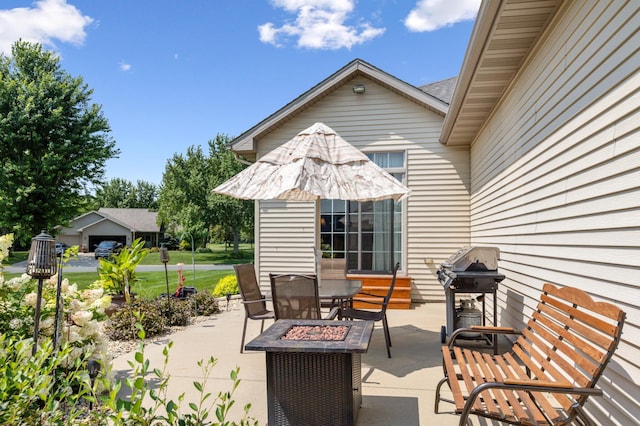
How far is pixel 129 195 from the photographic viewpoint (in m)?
62.7

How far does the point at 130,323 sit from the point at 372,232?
450 centimetres

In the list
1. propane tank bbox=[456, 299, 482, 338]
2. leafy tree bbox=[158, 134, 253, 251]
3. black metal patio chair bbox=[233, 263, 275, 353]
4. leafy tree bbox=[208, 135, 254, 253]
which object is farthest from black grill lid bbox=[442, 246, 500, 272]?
leafy tree bbox=[208, 135, 254, 253]

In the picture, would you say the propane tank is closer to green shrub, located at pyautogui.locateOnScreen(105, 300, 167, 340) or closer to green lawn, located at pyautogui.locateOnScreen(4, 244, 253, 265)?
green shrub, located at pyautogui.locateOnScreen(105, 300, 167, 340)

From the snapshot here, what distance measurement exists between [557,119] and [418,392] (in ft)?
8.15

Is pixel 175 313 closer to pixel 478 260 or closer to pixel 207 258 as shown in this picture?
pixel 478 260

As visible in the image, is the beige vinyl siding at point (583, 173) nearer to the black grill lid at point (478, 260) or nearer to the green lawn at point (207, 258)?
the black grill lid at point (478, 260)

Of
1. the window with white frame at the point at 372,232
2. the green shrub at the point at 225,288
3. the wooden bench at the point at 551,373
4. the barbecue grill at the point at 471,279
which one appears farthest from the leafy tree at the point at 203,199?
the wooden bench at the point at 551,373

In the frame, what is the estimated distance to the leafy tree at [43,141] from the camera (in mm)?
17156

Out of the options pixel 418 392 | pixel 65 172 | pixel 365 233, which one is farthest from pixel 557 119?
pixel 65 172

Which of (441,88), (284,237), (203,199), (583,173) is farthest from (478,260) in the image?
(203,199)

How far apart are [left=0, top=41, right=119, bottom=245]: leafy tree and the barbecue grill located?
17.9 metres

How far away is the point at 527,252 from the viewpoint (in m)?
4.21

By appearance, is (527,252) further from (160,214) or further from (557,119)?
(160,214)

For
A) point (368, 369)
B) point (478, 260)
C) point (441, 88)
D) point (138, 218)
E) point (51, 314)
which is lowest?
point (368, 369)
